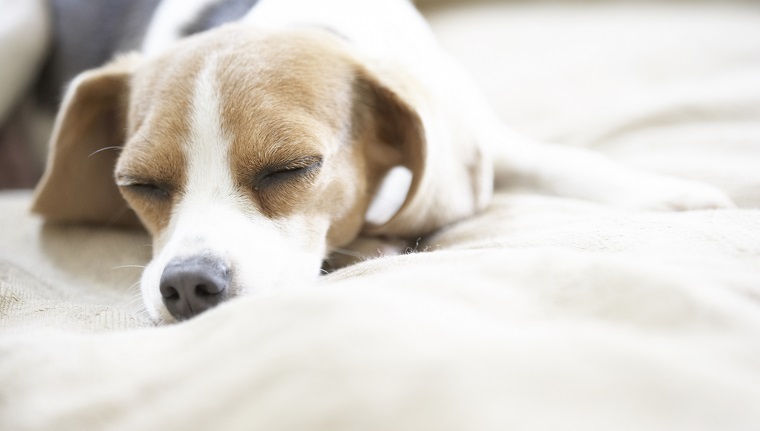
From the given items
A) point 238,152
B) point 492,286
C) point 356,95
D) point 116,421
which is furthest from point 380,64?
point 116,421

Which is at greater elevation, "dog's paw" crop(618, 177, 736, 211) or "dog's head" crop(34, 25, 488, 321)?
"dog's head" crop(34, 25, 488, 321)

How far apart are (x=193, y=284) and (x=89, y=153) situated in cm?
83

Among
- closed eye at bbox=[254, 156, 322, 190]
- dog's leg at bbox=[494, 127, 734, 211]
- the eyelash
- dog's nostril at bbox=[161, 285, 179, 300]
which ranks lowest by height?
dog's leg at bbox=[494, 127, 734, 211]

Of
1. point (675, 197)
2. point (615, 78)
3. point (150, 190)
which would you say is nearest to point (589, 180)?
point (675, 197)

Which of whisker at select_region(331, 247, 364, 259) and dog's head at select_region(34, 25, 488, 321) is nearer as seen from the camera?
dog's head at select_region(34, 25, 488, 321)

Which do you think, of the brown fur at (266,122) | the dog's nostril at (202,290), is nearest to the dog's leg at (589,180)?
the brown fur at (266,122)

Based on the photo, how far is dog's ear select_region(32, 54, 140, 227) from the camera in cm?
182

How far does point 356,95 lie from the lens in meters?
1.69

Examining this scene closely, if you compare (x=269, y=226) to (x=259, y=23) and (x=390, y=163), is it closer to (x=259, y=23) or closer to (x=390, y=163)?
(x=390, y=163)

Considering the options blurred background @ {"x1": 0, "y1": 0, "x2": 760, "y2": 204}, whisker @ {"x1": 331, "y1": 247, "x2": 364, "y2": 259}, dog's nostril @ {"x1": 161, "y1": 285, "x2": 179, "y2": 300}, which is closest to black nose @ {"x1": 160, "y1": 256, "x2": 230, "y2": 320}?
dog's nostril @ {"x1": 161, "y1": 285, "x2": 179, "y2": 300}

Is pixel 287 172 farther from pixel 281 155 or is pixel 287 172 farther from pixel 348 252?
pixel 348 252

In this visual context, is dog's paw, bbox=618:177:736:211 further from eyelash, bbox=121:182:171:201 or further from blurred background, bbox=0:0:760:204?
eyelash, bbox=121:182:171:201

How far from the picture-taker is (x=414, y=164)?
166cm

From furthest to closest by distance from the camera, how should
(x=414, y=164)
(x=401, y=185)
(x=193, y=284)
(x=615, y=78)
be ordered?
(x=615, y=78) < (x=401, y=185) < (x=414, y=164) < (x=193, y=284)
